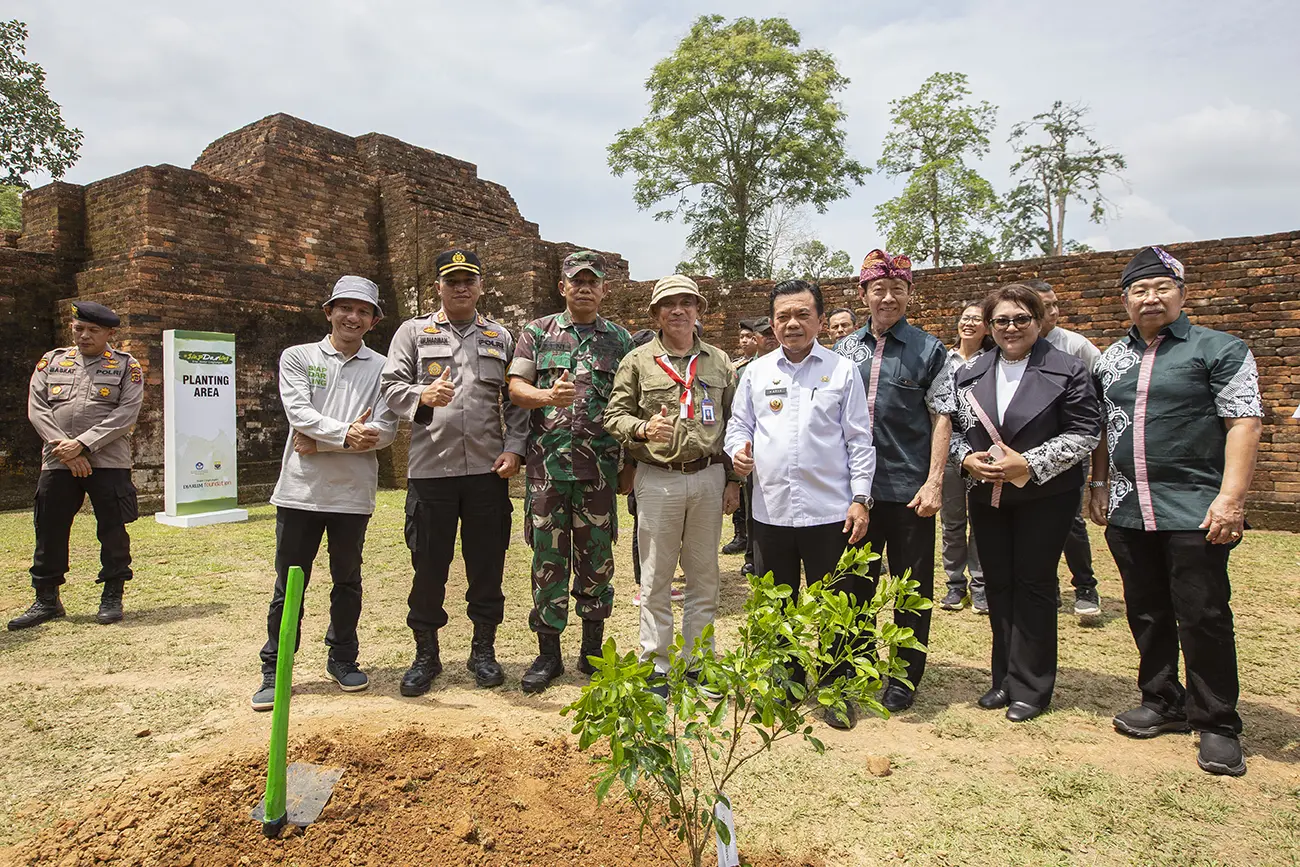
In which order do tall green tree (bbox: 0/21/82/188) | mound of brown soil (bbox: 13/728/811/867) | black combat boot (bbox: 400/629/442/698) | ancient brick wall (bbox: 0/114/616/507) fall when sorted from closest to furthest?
mound of brown soil (bbox: 13/728/811/867) → black combat boot (bbox: 400/629/442/698) → ancient brick wall (bbox: 0/114/616/507) → tall green tree (bbox: 0/21/82/188)

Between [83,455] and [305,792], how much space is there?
327cm

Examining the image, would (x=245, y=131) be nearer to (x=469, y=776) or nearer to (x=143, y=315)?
(x=143, y=315)

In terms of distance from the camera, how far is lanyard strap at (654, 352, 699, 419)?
311 centimetres

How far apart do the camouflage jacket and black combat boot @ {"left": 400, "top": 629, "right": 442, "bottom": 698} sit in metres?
0.87

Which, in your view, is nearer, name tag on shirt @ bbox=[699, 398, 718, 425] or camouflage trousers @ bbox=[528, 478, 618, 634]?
name tag on shirt @ bbox=[699, 398, 718, 425]

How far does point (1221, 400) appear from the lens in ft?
8.51

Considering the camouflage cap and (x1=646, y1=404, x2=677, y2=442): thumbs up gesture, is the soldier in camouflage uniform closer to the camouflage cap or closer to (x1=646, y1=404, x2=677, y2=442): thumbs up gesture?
the camouflage cap

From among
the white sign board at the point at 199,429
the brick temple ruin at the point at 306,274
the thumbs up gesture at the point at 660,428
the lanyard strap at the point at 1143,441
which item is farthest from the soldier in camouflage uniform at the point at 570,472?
the white sign board at the point at 199,429

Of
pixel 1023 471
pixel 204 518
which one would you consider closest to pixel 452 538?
pixel 1023 471

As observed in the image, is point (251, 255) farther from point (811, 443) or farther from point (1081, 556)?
point (1081, 556)

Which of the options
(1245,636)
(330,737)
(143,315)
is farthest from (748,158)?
(330,737)

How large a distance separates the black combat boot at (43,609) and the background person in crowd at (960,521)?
5.30 meters

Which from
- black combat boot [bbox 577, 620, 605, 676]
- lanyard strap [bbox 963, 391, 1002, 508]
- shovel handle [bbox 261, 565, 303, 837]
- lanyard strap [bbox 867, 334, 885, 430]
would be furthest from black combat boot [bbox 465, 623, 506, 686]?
lanyard strap [bbox 963, 391, 1002, 508]

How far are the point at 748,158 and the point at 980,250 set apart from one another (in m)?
7.27
